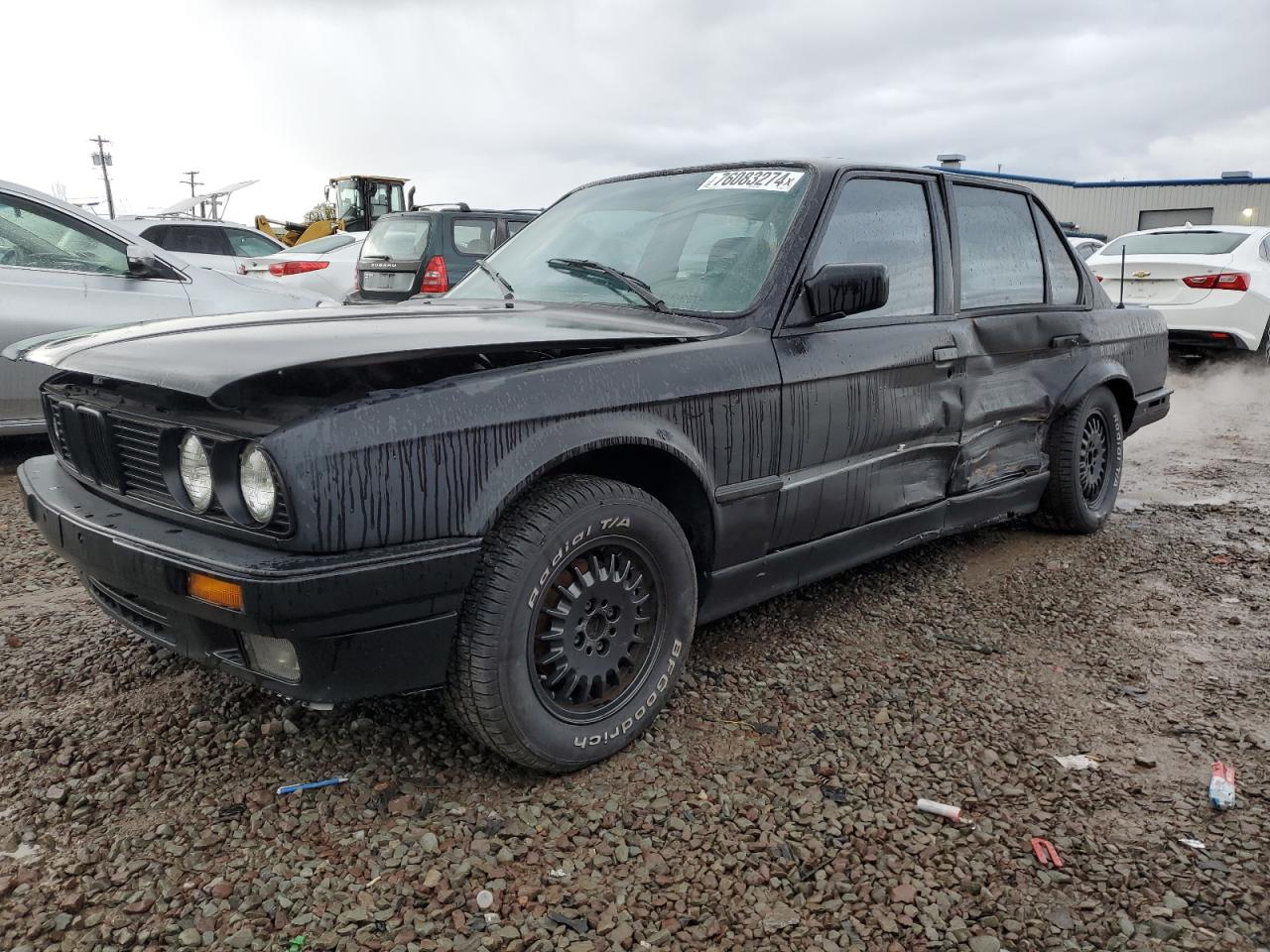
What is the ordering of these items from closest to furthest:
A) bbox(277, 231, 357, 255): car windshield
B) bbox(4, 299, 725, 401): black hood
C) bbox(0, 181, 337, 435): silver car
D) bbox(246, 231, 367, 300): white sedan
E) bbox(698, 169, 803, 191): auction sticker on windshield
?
1. bbox(4, 299, 725, 401): black hood
2. bbox(698, 169, 803, 191): auction sticker on windshield
3. bbox(0, 181, 337, 435): silver car
4. bbox(246, 231, 367, 300): white sedan
5. bbox(277, 231, 357, 255): car windshield

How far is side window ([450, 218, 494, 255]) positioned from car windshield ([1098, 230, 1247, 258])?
6.38 m

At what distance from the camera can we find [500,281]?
347 centimetres

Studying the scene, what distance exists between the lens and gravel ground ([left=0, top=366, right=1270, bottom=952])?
195 centimetres

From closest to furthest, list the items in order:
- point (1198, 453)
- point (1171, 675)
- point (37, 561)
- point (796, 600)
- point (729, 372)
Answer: point (729, 372), point (1171, 675), point (796, 600), point (37, 561), point (1198, 453)

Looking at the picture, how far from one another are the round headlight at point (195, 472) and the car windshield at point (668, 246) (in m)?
1.35

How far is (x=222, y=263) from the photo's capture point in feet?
35.0

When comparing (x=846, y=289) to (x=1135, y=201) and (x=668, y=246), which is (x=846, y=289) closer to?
(x=668, y=246)

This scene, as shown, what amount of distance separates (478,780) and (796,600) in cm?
169

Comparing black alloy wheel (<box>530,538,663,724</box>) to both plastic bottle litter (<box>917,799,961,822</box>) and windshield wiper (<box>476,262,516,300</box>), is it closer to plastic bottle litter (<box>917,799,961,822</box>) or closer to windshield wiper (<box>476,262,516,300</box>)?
plastic bottle litter (<box>917,799,961,822</box>)

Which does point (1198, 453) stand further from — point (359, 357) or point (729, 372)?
point (359, 357)

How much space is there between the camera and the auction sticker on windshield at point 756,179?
319 centimetres

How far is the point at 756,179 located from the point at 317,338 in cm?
171

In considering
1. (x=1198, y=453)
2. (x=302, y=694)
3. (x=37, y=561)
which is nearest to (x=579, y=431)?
(x=302, y=694)

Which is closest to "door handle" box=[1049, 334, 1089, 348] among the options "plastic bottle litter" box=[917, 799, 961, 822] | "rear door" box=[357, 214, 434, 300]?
"plastic bottle litter" box=[917, 799, 961, 822]
